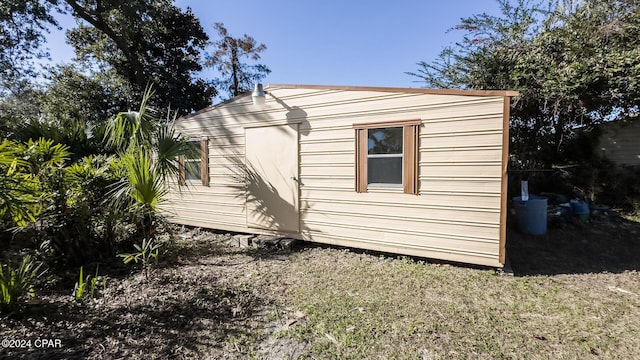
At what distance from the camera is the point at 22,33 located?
10.7 meters

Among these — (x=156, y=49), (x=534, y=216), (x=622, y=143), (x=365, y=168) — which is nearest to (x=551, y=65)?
(x=622, y=143)

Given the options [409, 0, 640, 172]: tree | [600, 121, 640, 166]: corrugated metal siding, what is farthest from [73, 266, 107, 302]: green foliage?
[600, 121, 640, 166]: corrugated metal siding

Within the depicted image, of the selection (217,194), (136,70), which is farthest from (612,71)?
(136,70)

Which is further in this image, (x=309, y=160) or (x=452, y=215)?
A: (x=309, y=160)

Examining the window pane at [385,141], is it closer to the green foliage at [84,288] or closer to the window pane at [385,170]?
the window pane at [385,170]

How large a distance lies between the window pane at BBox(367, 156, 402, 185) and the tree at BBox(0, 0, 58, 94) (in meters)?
13.4

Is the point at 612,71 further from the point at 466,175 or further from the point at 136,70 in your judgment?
the point at 136,70

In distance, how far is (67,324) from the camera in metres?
2.59

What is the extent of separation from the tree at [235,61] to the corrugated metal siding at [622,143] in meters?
14.7

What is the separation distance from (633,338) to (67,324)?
16.2 ft

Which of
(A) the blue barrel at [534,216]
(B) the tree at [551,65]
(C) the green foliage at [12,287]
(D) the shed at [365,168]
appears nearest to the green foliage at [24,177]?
(C) the green foliage at [12,287]

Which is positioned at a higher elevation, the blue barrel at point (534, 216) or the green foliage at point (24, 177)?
the green foliage at point (24, 177)

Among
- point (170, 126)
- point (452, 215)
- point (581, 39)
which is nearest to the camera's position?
point (452, 215)

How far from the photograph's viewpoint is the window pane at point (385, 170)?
4.25 meters
